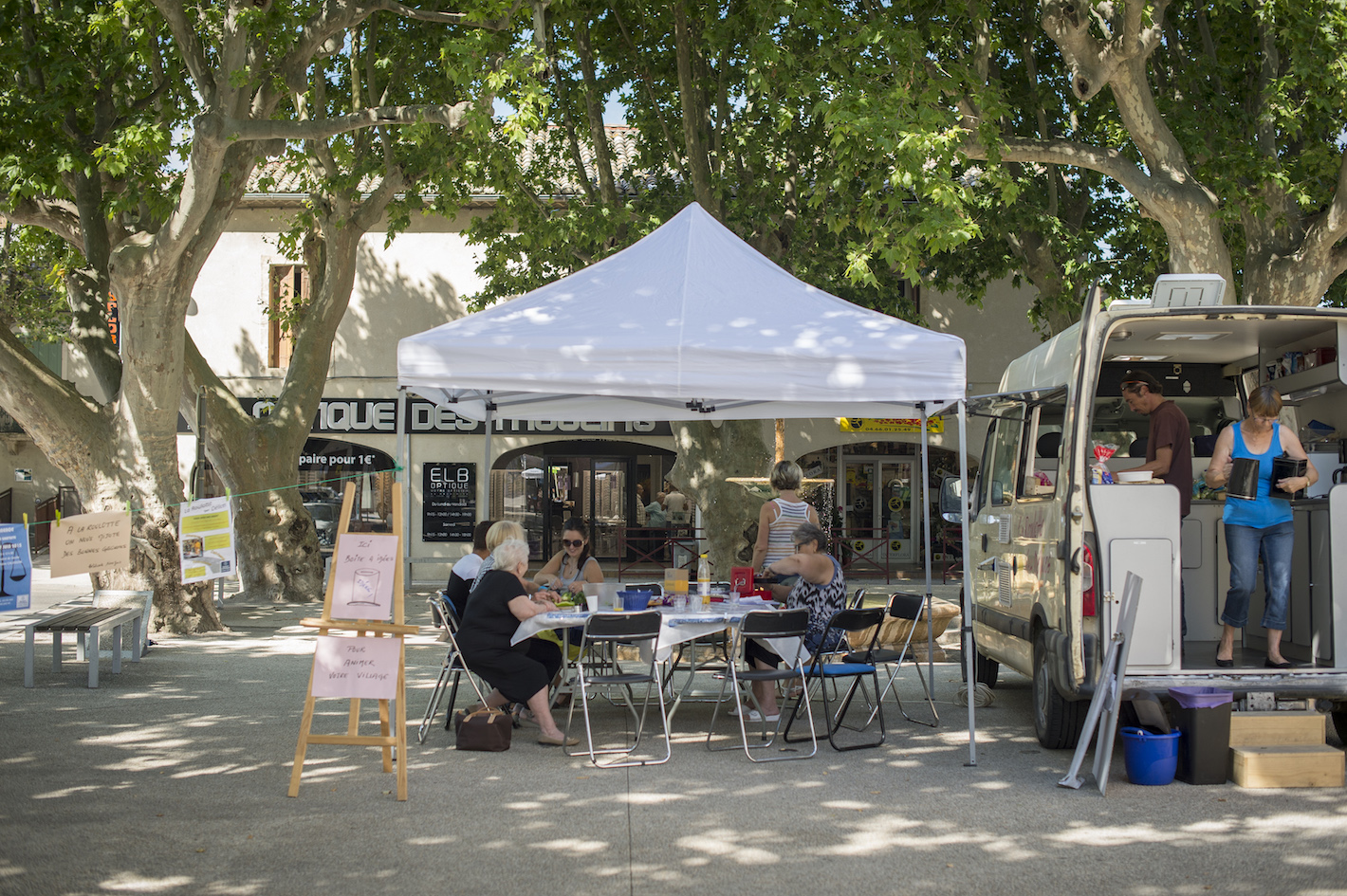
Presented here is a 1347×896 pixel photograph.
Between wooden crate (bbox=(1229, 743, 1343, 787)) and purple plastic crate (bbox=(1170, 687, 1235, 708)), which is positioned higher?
purple plastic crate (bbox=(1170, 687, 1235, 708))

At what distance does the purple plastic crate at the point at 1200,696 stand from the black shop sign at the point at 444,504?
15.8 m

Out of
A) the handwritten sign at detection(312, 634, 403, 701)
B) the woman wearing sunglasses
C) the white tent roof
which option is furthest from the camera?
the woman wearing sunglasses

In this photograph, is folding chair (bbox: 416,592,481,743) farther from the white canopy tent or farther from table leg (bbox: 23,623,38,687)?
table leg (bbox: 23,623,38,687)

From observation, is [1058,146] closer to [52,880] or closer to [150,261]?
[150,261]

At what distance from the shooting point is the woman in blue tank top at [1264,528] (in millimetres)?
6266

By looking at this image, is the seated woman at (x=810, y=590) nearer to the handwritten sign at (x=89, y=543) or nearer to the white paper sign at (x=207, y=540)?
the handwritten sign at (x=89, y=543)

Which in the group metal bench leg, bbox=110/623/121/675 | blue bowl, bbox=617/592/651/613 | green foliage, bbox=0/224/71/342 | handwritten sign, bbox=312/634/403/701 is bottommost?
metal bench leg, bbox=110/623/121/675

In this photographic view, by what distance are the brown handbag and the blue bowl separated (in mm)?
1011

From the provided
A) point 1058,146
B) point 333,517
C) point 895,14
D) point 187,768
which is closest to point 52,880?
point 187,768

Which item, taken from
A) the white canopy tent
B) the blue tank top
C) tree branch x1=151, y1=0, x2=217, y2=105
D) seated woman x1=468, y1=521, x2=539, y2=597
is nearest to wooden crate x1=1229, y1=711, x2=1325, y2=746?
the blue tank top

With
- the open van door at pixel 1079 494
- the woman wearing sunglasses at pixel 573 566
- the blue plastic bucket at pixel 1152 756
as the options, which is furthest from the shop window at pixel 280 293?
the blue plastic bucket at pixel 1152 756

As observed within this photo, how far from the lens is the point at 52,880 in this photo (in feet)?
14.4

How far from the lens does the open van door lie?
19.7ft

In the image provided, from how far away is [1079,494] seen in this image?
236 inches
